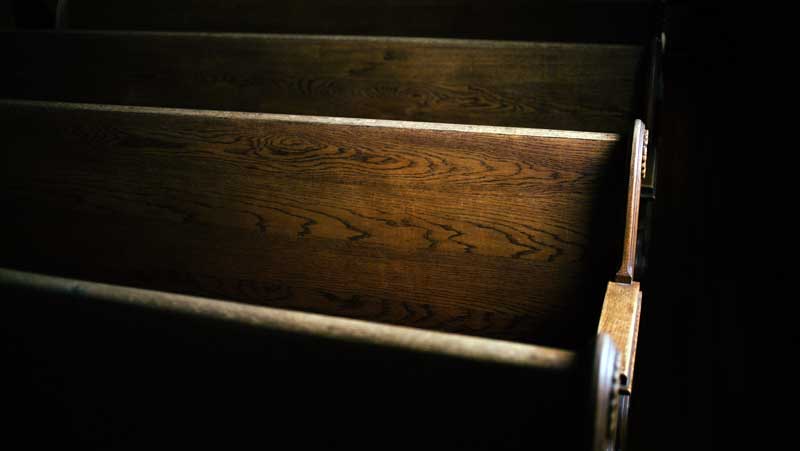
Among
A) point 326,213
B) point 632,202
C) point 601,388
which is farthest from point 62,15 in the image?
point 601,388

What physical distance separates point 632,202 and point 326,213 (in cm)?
50

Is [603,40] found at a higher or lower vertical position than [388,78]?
higher

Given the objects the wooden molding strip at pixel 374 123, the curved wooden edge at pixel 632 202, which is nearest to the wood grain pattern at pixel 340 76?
the wooden molding strip at pixel 374 123

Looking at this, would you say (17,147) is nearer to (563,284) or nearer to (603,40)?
(563,284)

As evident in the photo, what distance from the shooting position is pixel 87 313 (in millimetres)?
604

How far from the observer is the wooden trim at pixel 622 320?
0.78 m

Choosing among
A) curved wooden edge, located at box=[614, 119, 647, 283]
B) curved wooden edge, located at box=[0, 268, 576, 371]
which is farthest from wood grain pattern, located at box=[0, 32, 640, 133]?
curved wooden edge, located at box=[0, 268, 576, 371]

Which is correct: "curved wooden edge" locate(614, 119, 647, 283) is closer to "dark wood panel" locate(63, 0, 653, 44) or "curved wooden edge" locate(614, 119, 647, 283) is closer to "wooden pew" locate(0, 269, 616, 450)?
"wooden pew" locate(0, 269, 616, 450)

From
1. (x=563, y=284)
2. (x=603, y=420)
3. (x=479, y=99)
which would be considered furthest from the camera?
(x=479, y=99)

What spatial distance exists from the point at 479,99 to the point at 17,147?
1.01 m

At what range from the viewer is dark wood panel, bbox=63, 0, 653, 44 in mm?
1812

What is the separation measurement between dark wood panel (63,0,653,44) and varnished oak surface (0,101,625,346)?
0.96 metres

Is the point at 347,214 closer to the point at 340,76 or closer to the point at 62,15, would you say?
the point at 340,76

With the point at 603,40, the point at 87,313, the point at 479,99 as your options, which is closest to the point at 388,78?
the point at 479,99
